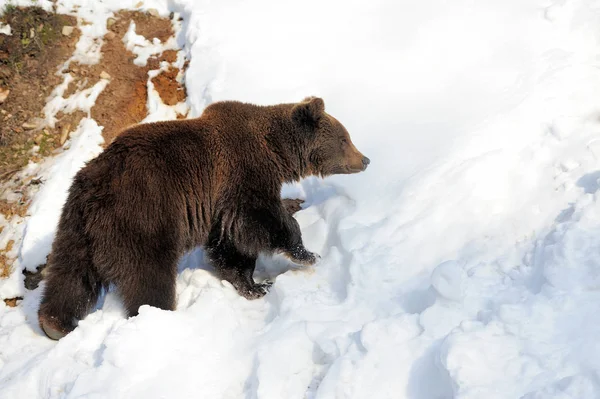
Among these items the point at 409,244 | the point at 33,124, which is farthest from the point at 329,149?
the point at 33,124

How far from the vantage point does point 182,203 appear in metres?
5.12

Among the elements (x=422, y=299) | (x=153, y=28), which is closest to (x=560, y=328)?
(x=422, y=299)

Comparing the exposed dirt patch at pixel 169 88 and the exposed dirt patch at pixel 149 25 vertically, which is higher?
the exposed dirt patch at pixel 149 25

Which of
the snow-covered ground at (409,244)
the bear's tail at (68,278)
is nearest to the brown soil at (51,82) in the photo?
the snow-covered ground at (409,244)

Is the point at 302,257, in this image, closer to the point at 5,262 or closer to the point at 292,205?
the point at 292,205

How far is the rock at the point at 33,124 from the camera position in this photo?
7938 mm

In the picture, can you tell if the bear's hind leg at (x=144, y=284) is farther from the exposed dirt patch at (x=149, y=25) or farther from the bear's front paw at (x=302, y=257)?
the exposed dirt patch at (x=149, y=25)

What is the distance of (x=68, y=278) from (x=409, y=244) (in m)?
2.99

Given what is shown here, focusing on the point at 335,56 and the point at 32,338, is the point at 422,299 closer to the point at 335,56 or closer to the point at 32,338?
the point at 32,338

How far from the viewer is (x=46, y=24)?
8953 mm

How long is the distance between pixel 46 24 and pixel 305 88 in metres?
4.44

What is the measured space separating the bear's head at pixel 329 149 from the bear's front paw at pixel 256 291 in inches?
55.1

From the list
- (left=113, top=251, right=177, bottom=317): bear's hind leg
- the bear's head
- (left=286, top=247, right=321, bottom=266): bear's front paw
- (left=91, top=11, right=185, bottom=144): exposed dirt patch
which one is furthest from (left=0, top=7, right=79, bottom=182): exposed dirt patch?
(left=286, top=247, right=321, bottom=266): bear's front paw

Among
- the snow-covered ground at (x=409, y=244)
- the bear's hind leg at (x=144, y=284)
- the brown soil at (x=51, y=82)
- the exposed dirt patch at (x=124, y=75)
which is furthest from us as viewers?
the exposed dirt patch at (x=124, y=75)
